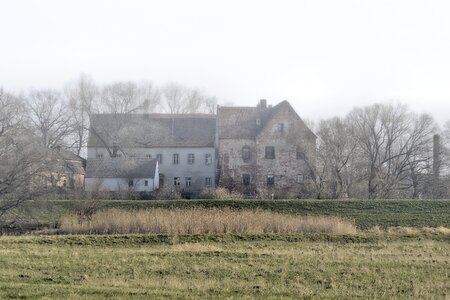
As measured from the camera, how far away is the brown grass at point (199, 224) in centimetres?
2930

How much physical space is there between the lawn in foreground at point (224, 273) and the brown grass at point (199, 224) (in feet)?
22.9

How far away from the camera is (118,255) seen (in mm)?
19266

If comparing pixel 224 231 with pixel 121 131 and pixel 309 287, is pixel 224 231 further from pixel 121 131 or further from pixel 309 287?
pixel 121 131

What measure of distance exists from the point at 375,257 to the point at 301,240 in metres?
8.37

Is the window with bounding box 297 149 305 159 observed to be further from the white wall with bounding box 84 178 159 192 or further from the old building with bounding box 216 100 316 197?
the white wall with bounding box 84 178 159 192

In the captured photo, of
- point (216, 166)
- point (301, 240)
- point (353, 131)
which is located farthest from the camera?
point (216, 166)

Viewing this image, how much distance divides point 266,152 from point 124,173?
13.9 m

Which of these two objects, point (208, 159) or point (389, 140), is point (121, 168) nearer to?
point (208, 159)

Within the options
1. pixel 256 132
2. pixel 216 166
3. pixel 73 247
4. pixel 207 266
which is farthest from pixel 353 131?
pixel 207 266

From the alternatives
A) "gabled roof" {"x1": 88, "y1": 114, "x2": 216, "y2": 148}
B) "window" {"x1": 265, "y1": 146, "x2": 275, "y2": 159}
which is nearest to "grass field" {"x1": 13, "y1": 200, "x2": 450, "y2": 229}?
"window" {"x1": 265, "y1": 146, "x2": 275, "y2": 159}

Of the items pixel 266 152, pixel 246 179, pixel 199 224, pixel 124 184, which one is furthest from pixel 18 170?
pixel 266 152

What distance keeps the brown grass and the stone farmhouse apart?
21000mm

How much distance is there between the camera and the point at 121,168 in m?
59.1

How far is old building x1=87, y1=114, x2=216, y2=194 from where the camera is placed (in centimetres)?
6469
